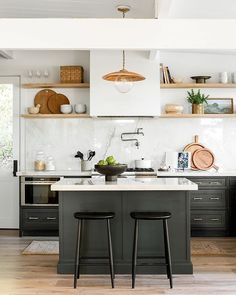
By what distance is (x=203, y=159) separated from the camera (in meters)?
6.78

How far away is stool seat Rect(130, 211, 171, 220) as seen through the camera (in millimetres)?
4047

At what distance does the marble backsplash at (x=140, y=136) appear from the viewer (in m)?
6.87

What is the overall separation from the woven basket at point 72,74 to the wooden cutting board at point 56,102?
29 centimetres

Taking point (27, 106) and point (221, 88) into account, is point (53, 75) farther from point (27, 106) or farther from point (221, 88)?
point (221, 88)

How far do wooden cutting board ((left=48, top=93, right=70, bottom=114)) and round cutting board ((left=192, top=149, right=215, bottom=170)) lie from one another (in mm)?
2195

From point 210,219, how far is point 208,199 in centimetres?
29

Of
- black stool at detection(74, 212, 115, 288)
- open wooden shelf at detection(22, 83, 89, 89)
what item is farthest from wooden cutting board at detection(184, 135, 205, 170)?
black stool at detection(74, 212, 115, 288)

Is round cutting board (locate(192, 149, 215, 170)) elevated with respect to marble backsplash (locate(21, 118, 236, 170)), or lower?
lower

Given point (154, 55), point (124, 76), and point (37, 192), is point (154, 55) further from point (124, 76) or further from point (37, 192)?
point (37, 192)

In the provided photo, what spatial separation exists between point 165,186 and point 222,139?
2955 millimetres

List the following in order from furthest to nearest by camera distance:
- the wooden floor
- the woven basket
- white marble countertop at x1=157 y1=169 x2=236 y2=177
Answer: the woven basket < white marble countertop at x1=157 y1=169 x2=236 y2=177 < the wooden floor

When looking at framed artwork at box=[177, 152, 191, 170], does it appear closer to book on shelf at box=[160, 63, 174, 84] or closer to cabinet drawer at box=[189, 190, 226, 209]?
cabinet drawer at box=[189, 190, 226, 209]

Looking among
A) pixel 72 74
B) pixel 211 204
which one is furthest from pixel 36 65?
pixel 211 204

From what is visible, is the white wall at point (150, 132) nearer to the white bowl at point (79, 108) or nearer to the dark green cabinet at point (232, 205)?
the white bowl at point (79, 108)
